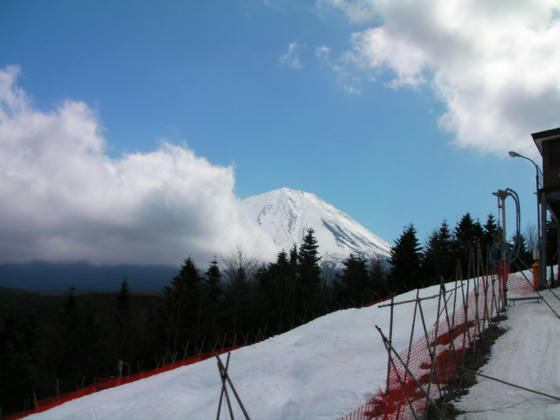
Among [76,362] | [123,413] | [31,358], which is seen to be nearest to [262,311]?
[76,362]

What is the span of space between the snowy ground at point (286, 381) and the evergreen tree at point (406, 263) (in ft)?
83.2

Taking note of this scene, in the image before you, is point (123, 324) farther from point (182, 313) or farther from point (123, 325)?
point (182, 313)

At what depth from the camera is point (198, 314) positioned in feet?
142

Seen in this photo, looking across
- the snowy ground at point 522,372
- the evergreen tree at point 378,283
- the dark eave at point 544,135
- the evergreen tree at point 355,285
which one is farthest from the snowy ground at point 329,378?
the evergreen tree at point 355,285

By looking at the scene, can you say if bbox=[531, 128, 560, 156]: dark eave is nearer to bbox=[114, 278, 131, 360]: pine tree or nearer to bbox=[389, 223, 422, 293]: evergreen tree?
bbox=[389, 223, 422, 293]: evergreen tree

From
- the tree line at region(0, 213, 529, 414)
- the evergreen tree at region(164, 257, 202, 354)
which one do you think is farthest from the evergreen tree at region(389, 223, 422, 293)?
the evergreen tree at region(164, 257, 202, 354)

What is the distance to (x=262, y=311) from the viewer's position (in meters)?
46.7

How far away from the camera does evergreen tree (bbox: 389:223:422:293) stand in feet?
144

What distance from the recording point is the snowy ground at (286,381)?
11227 mm

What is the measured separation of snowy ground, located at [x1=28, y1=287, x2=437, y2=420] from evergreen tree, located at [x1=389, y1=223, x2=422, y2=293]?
25364mm

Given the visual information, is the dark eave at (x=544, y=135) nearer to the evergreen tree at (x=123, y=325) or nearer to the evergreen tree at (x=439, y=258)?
the evergreen tree at (x=439, y=258)

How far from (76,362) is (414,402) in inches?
1657

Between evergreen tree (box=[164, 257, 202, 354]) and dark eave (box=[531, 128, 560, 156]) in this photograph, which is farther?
evergreen tree (box=[164, 257, 202, 354])

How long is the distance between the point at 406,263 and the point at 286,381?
3368 centimetres
